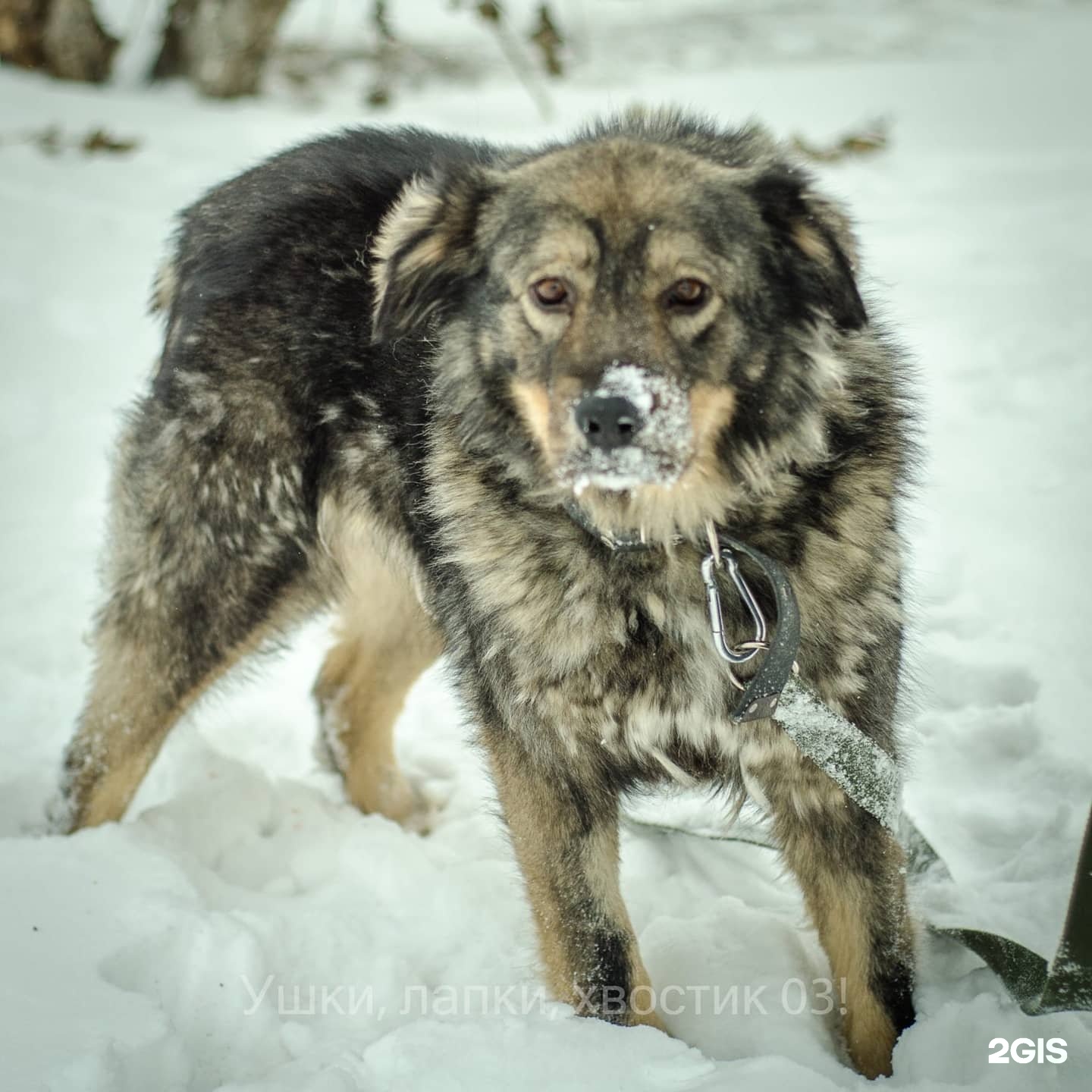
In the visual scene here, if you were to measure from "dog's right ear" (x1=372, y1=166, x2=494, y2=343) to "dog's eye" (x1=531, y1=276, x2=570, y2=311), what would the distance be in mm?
238

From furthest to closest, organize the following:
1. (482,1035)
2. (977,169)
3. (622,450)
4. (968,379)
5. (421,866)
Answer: (977,169), (968,379), (421,866), (482,1035), (622,450)

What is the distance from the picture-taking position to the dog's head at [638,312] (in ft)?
6.86

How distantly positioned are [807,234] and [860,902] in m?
1.46

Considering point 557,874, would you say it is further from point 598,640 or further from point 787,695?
point 787,695

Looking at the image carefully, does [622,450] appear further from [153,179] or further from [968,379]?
[153,179]

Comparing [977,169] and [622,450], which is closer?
[622,450]

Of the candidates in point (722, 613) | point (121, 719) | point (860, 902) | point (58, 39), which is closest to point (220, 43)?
point (58, 39)

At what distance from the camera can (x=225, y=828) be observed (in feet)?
10.7

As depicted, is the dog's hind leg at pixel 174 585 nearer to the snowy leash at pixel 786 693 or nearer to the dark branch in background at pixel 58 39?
the snowy leash at pixel 786 693

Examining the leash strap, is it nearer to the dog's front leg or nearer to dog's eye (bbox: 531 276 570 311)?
the dog's front leg

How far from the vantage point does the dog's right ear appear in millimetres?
2441

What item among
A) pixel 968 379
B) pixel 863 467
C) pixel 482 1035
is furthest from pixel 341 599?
pixel 968 379

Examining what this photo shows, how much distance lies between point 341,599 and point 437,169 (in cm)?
134

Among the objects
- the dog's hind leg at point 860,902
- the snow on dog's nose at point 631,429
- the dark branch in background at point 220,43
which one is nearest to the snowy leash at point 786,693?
the dog's hind leg at point 860,902
